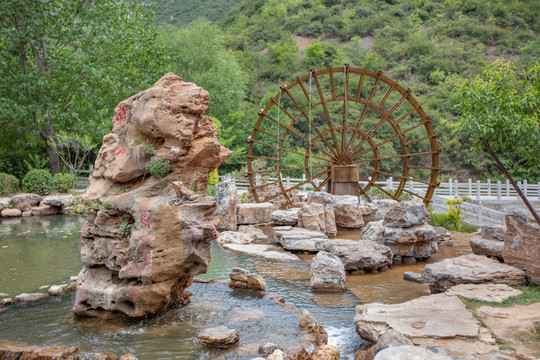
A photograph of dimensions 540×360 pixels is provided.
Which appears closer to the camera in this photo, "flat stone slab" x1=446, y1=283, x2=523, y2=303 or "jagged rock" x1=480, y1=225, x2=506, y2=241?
"flat stone slab" x1=446, y1=283, x2=523, y2=303

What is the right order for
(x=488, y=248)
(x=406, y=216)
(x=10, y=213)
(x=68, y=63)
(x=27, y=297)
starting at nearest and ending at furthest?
1. (x=27, y=297)
2. (x=488, y=248)
3. (x=406, y=216)
4. (x=10, y=213)
5. (x=68, y=63)

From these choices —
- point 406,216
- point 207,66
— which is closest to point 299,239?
point 406,216

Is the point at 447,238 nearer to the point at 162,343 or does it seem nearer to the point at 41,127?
the point at 162,343

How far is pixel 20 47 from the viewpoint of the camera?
57.1 feet

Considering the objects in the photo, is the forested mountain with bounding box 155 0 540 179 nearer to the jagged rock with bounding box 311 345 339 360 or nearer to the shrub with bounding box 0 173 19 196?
the shrub with bounding box 0 173 19 196

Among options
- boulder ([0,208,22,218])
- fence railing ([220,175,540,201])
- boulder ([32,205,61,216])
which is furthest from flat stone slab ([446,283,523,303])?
boulder ([0,208,22,218])

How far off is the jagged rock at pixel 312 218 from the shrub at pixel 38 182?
1223 centimetres

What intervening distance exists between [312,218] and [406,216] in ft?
9.91

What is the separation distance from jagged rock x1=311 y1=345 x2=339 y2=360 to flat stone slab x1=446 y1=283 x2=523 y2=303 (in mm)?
2111

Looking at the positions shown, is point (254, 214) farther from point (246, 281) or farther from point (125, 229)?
point (125, 229)

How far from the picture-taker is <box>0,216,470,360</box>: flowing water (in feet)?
15.2

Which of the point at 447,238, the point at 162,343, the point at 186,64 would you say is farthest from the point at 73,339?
the point at 186,64

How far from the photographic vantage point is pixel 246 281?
6.56m

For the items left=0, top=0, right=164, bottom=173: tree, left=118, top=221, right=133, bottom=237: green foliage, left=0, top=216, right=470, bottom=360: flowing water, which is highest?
left=0, top=0, right=164, bottom=173: tree
